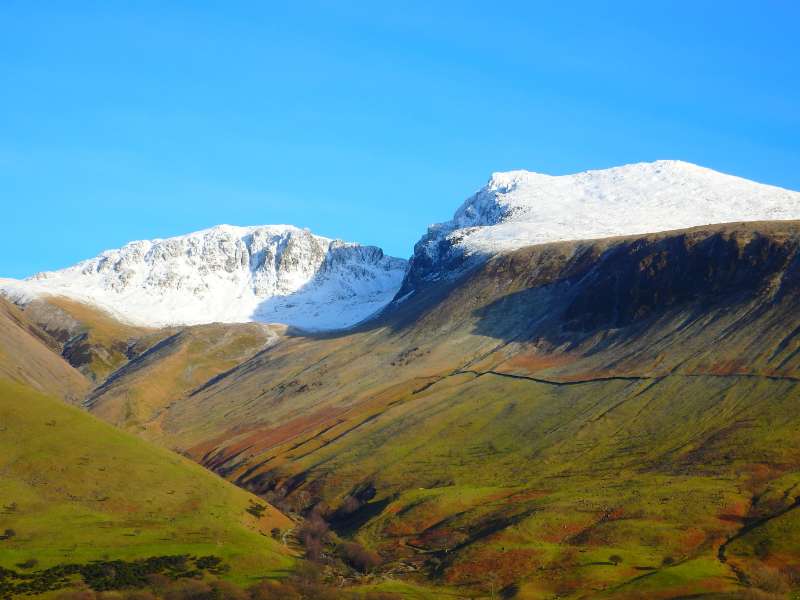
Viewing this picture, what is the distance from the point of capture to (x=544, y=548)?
133000mm

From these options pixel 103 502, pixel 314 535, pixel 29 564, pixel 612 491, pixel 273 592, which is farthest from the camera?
pixel 314 535

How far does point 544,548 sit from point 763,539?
27.0 meters

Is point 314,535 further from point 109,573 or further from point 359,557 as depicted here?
point 109,573

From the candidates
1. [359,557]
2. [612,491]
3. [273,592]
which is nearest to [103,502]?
[359,557]

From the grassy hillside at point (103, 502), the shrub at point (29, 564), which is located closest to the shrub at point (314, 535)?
the grassy hillside at point (103, 502)

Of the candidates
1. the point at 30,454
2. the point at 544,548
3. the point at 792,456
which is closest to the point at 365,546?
the point at 544,548

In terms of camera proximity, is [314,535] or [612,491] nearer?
[612,491]

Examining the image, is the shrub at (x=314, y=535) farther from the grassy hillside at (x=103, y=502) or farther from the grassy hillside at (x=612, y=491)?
the grassy hillside at (x=103, y=502)

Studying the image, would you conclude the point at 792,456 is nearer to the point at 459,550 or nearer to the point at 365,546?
the point at 459,550

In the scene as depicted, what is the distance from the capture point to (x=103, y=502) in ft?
482

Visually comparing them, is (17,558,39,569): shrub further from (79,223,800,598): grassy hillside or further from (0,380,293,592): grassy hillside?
(79,223,800,598): grassy hillside

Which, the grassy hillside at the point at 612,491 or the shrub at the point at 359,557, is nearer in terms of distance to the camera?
the grassy hillside at the point at 612,491

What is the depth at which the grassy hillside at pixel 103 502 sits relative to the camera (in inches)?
5015

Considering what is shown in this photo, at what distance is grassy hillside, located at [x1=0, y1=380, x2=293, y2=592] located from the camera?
418 feet
